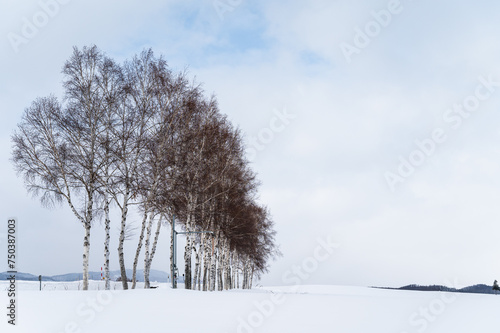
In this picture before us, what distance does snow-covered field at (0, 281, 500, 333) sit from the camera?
41.1ft

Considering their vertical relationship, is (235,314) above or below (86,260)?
below

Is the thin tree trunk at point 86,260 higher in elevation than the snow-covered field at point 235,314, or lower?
higher

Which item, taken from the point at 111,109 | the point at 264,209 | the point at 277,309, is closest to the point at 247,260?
the point at 264,209

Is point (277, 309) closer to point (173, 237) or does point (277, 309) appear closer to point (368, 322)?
point (368, 322)

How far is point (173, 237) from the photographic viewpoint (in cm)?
2667

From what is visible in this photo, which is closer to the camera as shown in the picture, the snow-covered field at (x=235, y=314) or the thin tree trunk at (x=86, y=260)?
the snow-covered field at (x=235, y=314)

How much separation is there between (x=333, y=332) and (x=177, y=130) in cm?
1784

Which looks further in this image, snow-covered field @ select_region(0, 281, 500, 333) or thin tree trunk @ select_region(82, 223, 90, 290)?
thin tree trunk @ select_region(82, 223, 90, 290)

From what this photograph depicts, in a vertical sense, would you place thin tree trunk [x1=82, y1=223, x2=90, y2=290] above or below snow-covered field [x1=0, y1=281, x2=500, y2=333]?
above

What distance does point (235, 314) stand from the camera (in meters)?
14.2

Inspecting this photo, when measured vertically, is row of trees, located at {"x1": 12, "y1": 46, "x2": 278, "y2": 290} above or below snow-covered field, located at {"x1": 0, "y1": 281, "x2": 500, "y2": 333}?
above

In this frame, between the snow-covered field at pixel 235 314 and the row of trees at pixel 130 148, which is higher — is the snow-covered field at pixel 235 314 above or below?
below

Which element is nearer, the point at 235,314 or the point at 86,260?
the point at 235,314

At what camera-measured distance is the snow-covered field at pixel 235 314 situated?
12.5 meters
